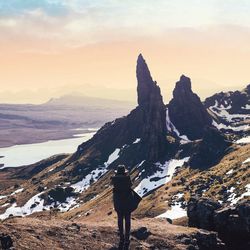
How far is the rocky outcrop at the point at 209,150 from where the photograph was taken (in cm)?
14759

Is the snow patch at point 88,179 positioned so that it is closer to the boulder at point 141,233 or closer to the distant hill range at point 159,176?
the distant hill range at point 159,176

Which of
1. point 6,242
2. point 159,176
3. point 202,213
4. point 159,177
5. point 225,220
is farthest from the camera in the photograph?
point 159,176

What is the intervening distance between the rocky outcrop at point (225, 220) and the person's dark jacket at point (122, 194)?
13.5m

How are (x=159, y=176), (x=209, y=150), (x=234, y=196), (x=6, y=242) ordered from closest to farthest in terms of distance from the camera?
(x=6, y=242), (x=234, y=196), (x=159, y=176), (x=209, y=150)

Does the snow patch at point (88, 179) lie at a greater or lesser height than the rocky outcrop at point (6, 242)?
lesser

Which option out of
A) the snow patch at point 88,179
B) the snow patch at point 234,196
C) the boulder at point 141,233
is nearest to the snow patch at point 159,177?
the snow patch at point 88,179

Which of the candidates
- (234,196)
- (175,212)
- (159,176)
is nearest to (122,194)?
(175,212)

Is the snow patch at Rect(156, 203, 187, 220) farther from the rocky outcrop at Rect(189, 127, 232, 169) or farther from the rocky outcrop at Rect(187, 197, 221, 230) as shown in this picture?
the rocky outcrop at Rect(187, 197, 221, 230)

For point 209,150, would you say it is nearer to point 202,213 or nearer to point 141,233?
point 202,213

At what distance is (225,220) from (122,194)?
14.2 m

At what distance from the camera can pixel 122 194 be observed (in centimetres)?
2995

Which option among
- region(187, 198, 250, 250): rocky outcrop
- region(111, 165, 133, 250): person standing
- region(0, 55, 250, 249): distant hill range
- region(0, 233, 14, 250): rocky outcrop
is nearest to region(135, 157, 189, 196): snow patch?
region(0, 55, 250, 249): distant hill range

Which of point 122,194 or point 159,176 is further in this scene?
point 159,176

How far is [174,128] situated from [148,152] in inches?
1120
